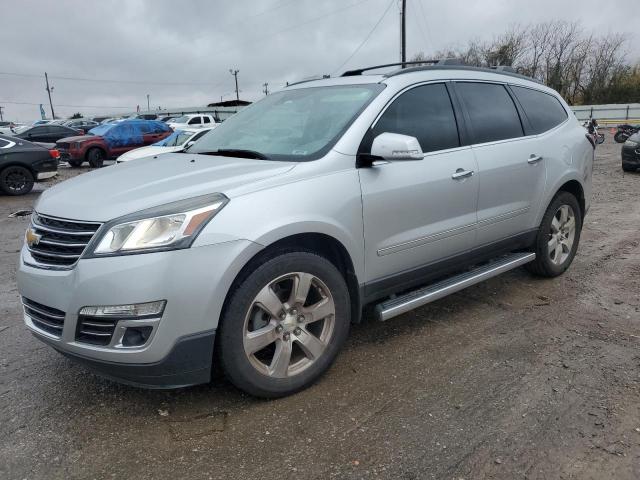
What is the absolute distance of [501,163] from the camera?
4.02m

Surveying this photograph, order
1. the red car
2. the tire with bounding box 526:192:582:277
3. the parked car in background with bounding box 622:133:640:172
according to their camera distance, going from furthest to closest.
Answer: the red car → the parked car in background with bounding box 622:133:640:172 → the tire with bounding box 526:192:582:277

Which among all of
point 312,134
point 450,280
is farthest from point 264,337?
point 450,280

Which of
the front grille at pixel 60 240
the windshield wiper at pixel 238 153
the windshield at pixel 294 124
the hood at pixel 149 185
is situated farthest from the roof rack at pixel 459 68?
the front grille at pixel 60 240

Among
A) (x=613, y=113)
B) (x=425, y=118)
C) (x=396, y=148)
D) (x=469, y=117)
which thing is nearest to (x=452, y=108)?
(x=469, y=117)

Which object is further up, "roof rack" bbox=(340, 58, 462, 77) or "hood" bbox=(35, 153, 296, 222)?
"roof rack" bbox=(340, 58, 462, 77)

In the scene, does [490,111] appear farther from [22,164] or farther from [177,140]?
[177,140]

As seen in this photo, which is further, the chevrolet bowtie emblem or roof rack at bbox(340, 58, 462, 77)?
roof rack at bbox(340, 58, 462, 77)

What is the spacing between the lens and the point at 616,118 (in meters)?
39.0

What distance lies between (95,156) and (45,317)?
18.9 m

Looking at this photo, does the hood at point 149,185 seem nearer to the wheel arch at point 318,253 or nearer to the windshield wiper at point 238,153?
the windshield wiper at point 238,153

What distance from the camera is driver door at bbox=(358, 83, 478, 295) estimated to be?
321cm

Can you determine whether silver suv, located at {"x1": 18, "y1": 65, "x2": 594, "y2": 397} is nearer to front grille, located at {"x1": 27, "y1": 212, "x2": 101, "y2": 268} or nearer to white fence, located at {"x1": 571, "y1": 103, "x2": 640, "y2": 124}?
front grille, located at {"x1": 27, "y1": 212, "x2": 101, "y2": 268}

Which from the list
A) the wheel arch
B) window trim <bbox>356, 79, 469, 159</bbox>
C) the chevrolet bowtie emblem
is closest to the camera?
the wheel arch

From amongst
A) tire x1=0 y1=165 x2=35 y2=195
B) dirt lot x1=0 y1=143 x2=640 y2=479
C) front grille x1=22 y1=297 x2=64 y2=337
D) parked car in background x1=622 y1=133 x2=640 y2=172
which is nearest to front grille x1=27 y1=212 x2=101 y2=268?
front grille x1=22 y1=297 x2=64 y2=337
